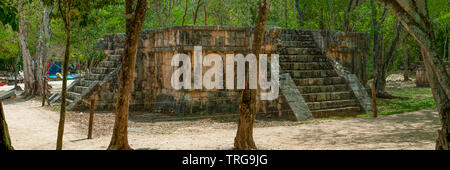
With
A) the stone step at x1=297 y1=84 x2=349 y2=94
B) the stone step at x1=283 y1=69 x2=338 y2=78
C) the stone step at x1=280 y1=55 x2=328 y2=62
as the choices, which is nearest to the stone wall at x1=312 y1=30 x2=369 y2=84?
the stone step at x1=280 y1=55 x2=328 y2=62

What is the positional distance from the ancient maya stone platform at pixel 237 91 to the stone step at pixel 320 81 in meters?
0.03

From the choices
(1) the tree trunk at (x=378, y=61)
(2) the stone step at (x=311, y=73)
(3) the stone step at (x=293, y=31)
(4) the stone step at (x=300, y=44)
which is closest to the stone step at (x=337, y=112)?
(2) the stone step at (x=311, y=73)

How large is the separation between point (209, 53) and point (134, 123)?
3.38 m

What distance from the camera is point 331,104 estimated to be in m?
13.2

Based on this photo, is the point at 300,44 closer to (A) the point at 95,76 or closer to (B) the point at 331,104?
(B) the point at 331,104

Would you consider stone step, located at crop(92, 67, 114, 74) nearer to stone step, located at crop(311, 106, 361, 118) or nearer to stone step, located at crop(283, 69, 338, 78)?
stone step, located at crop(283, 69, 338, 78)

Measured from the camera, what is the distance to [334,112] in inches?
508

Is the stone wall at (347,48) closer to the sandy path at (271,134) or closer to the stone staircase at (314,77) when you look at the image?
the stone staircase at (314,77)

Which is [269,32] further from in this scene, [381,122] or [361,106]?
[381,122]

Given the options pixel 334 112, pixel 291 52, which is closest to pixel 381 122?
pixel 334 112

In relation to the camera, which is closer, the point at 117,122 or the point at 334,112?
the point at 117,122

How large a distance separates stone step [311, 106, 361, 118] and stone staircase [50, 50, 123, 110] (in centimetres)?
755

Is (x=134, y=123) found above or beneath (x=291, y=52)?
beneath

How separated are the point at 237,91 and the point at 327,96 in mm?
3019
